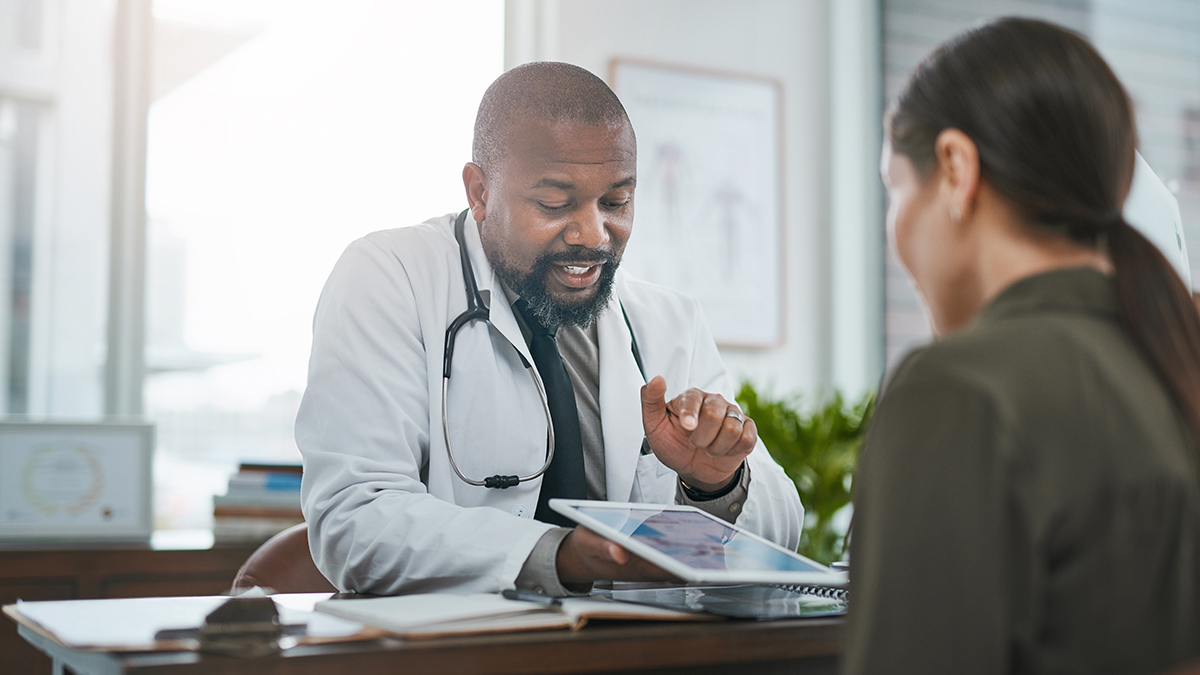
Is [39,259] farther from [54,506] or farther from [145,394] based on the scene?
[54,506]

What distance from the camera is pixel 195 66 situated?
2.99 m

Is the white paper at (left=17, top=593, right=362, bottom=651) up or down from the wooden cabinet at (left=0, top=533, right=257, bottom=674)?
up

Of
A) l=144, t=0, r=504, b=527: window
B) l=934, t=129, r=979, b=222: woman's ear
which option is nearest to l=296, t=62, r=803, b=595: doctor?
l=934, t=129, r=979, b=222: woman's ear

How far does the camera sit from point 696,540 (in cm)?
103

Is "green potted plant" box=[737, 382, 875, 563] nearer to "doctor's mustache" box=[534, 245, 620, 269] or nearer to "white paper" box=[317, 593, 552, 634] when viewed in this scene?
A: "doctor's mustache" box=[534, 245, 620, 269]

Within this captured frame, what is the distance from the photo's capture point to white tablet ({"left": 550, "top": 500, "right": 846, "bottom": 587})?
923 mm

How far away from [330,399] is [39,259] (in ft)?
6.01

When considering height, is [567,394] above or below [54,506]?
above

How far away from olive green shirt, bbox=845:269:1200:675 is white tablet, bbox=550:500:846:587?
285 mm

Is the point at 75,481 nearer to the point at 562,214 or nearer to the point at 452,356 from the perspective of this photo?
the point at 452,356

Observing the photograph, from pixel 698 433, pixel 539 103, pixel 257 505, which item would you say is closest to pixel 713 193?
pixel 257 505

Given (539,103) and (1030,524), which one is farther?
(539,103)

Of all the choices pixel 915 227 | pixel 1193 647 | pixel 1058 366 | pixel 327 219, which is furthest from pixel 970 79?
pixel 327 219

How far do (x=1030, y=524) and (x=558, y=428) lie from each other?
0.99 meters
